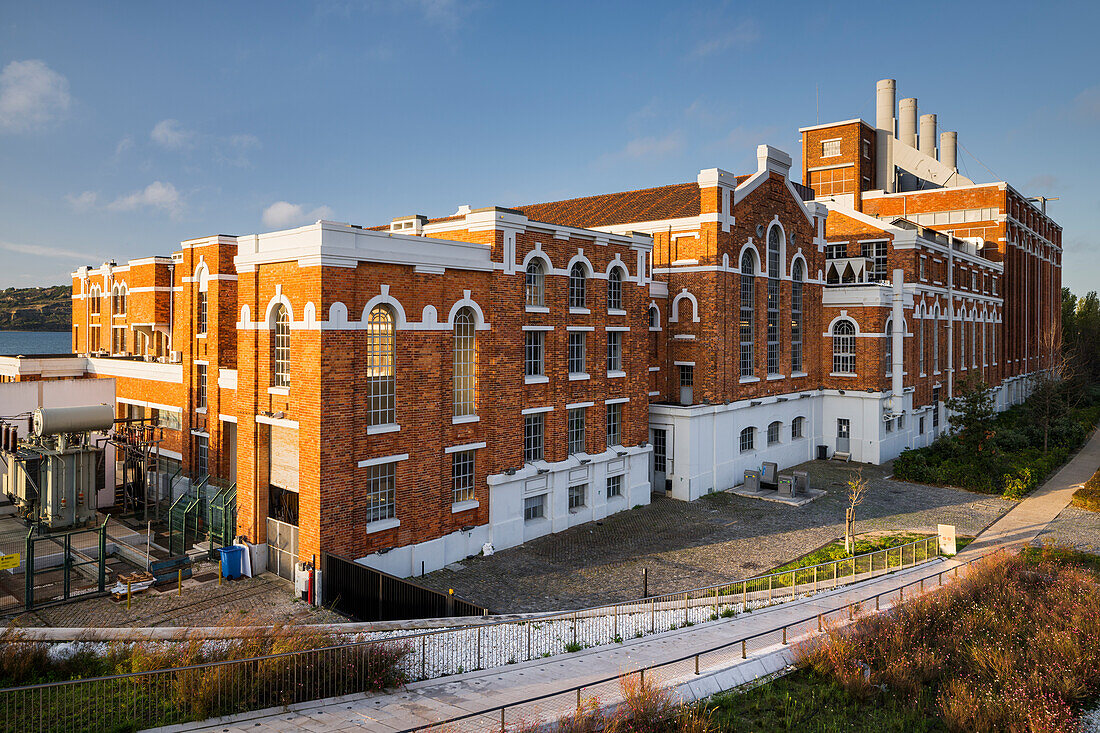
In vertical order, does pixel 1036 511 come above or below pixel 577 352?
below

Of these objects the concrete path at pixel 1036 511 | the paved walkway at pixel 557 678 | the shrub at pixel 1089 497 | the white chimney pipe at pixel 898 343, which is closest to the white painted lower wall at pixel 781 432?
the white chimney pipe at pixel 898 343

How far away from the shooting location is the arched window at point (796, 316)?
116 feet

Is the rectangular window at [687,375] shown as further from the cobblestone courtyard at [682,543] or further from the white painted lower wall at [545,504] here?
the cobblestone courtyard at [682,543]

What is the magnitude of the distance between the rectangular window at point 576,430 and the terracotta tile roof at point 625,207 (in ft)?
33.1

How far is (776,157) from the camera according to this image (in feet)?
107

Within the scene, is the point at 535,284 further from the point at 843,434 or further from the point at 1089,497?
the point at 1089,497

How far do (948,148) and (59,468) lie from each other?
66.7m

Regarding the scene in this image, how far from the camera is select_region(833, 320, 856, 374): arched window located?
36.9m

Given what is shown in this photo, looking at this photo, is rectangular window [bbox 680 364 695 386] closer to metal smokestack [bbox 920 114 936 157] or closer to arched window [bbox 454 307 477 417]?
arched window [bbox 454 307 477 417]

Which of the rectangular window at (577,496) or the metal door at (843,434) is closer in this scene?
the rectangular window at (577,496)

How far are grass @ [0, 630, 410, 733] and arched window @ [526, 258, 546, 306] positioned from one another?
43.4 ft

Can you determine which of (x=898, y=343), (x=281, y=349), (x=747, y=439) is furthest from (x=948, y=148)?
(x=281, y=349)

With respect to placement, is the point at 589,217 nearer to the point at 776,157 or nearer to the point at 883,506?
the point at 776,157

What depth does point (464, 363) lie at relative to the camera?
20.8m
